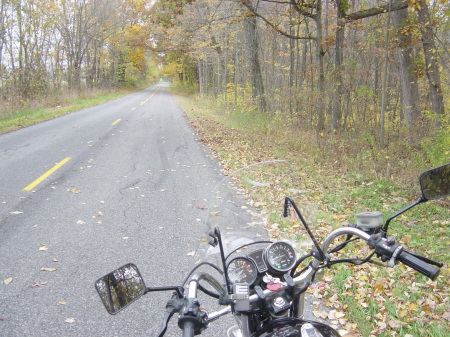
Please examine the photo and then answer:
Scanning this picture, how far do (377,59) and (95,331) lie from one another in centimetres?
1335

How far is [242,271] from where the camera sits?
1938mm

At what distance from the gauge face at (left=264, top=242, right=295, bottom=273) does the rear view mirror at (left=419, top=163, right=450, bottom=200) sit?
0.74 metres

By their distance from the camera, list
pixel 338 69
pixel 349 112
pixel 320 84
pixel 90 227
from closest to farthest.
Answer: pixel 90 227 → pixel 338 69 → pixel 349 112 → pixel 320 84

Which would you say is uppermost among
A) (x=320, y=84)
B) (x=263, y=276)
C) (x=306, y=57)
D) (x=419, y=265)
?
(x=306, y=57)

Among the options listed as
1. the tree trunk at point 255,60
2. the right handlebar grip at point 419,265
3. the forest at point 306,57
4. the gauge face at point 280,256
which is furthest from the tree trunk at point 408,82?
the right handlebar grip at point 419,265

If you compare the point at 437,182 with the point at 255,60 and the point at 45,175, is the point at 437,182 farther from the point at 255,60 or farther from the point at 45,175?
the point at 255,60

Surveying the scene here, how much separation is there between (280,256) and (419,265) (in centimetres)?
74

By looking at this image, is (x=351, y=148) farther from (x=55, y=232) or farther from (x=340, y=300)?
(x=55, y=232)

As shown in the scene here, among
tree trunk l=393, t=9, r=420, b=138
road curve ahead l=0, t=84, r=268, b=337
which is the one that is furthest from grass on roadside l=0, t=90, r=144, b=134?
tree trunk l=393, t=9, r=420, b=138

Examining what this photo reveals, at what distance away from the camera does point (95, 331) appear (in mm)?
3592

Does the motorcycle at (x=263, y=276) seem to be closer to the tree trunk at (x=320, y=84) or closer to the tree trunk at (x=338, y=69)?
the tree trunk at (x=338, y=69)

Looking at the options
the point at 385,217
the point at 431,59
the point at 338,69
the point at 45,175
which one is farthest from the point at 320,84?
the point at 45,175

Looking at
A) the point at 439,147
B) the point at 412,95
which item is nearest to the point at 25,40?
the point at 412,95

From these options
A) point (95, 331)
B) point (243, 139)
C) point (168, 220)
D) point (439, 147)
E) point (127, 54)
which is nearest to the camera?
point (95, 331)
